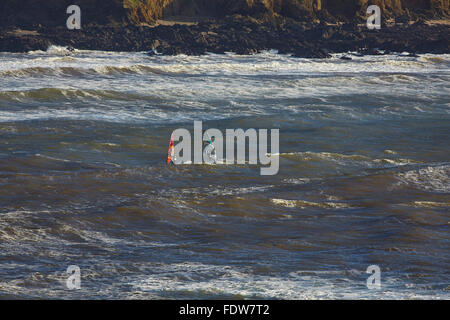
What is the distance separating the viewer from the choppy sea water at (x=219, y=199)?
7.96 metres

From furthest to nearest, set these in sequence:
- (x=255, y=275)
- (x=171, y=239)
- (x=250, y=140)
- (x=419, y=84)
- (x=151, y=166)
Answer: (x=419, y=84) → (x=250, y=140) → (x=151, y=166) → (x=171, y=239) → (x=255, y=275)

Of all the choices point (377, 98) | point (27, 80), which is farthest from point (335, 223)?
point (27, 80)

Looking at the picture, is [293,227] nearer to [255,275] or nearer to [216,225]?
[216,225]

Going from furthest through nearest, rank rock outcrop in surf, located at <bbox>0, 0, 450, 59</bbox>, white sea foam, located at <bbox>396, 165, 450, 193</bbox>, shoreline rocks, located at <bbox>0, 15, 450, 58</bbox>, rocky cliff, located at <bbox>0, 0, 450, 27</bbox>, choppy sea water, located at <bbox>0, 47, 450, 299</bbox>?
rocky cliff, located at <bbox>0, 0, 450, 27</bbox> < rock outcrop in surf, located at <bbox>0, 0, 450, 59</bbox> < shoreline rocks, located at <bbox>0, 15, 450, 58</bbox> < white sea foam, located at <bbox>396, 165, 450, 193</bbox> < choppy sea water, located at <bbox>0, 47, 450, 299</bbox>

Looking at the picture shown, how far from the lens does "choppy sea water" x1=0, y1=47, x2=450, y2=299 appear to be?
7.96m

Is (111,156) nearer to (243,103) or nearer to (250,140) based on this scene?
(250,140)

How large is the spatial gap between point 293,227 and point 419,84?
18468mm

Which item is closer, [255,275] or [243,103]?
[255,275]

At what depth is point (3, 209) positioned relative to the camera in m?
10.4

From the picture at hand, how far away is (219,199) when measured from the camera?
11086 mm

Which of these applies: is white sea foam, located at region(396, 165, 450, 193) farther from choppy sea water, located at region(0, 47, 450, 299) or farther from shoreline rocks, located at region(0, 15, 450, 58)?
shoreline rocks, located at region(0, 15, 450, 58)

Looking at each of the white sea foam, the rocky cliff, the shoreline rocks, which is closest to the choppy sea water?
the white sea foam

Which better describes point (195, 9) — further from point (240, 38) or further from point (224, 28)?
point (240, 38)
